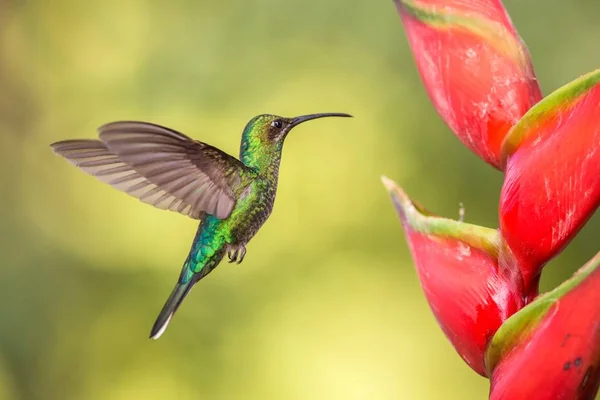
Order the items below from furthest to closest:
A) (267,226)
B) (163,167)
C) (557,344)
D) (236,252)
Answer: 1. (267,226)
2. (236,252)
3. (163,167)
4. (557,344)

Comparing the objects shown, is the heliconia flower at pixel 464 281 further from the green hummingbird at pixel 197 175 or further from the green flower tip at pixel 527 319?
the green hummingbird at pixel 197 175

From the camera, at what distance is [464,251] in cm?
66

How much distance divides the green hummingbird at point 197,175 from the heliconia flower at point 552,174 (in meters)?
0.24

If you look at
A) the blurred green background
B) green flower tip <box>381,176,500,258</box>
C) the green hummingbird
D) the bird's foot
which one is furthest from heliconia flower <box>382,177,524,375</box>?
the blurred green background

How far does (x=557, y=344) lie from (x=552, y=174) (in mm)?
119

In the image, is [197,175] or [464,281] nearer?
[464,281]

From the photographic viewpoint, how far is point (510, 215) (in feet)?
2.03

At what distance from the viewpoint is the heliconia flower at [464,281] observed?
639 millimetres

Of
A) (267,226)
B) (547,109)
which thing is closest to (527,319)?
(547,109)

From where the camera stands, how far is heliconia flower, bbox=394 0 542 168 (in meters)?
0.67

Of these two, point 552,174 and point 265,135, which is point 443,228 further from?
point 265,135

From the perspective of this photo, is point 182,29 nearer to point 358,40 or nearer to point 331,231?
point 358,40

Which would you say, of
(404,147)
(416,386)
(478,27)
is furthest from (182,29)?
(478,27)

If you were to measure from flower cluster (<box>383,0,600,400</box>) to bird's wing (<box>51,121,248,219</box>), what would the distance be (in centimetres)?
22
